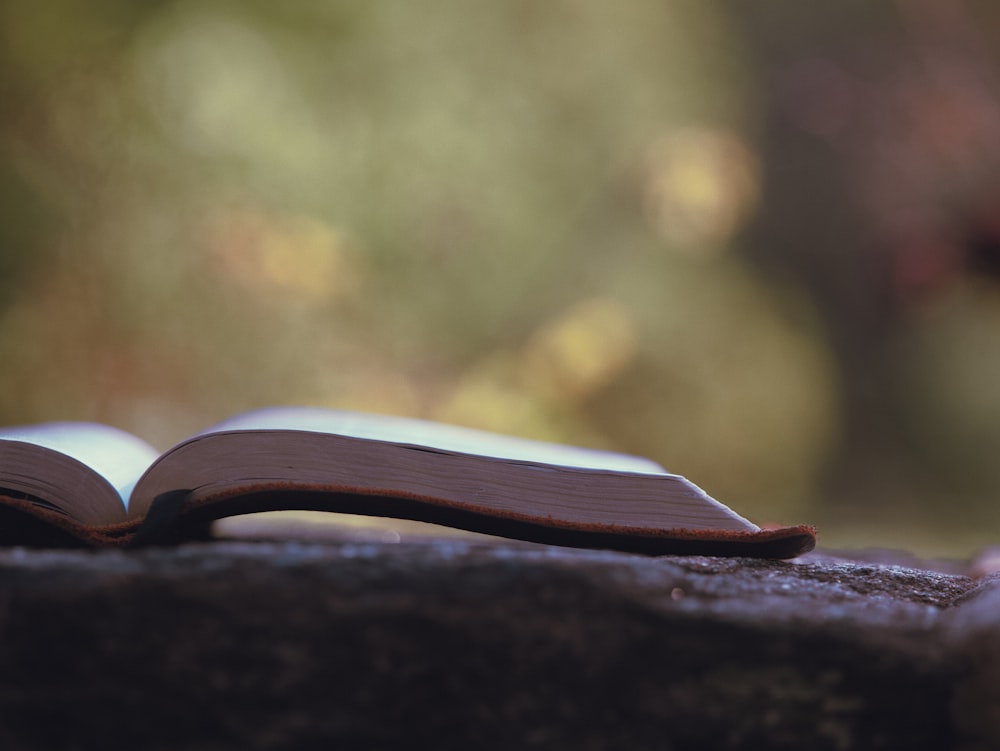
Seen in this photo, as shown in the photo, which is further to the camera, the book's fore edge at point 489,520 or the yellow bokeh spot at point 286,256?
the yellow bokeh spot at point 286,256

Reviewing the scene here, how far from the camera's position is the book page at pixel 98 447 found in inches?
24.9

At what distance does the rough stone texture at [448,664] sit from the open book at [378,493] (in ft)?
0.43

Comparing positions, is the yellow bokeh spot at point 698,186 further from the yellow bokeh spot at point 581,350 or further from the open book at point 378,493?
the open book at point 378,493

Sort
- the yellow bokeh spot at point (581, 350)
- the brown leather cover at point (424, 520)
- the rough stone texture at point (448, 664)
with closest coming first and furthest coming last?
the rough stone texture at point (448, 664)
the brown leather cover at point (424, 520)
the yellow bokeh spot at point (581, 350)

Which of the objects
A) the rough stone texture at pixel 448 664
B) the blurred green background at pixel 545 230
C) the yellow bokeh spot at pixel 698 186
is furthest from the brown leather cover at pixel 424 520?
the yellow bokeh spot at pixel 698 186

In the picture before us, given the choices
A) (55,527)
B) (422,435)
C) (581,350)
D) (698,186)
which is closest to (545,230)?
(581,350)

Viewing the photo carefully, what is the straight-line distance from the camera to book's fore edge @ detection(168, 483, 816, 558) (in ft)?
1.95

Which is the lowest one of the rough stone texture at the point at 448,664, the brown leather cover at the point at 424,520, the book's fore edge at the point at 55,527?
the rough stone texture at the point at 448,664

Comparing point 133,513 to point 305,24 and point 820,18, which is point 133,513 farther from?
point 820,18

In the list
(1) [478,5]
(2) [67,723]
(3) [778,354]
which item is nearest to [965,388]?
(3) [778,354]

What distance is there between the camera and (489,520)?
0.60 meters

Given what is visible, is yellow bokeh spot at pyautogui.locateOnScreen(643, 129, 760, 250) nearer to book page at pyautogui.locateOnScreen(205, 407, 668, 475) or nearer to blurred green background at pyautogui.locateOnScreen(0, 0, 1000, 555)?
blurred green background at pyautogui.locateOnScreen(0, 0, 1000, 555)

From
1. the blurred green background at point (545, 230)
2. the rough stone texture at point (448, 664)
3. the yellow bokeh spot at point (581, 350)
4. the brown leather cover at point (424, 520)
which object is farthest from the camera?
the yellow bokeh spot at point (581, 350)

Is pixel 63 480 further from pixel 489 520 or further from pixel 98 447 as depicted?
pixel 489 520
